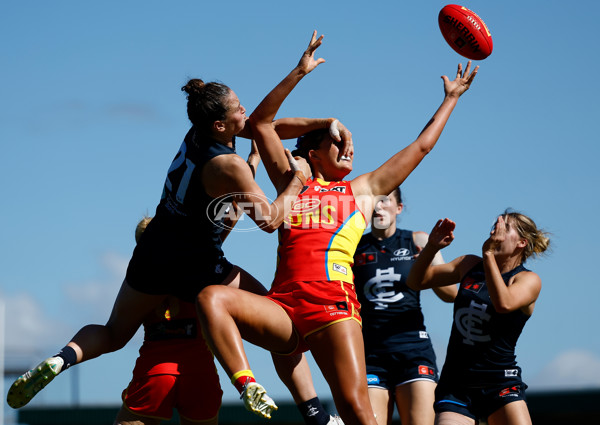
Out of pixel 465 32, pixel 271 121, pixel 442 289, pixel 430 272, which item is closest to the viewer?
pixel 271 121

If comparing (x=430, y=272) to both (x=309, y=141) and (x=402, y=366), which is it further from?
(x=309, y=141)

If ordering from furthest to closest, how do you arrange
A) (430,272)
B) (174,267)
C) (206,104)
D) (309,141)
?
(430,272), (309,141), (174,267), (206,104)

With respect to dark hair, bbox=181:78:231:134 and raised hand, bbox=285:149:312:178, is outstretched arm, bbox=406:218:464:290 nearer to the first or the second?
raised hand, bbox=285:149:312:178

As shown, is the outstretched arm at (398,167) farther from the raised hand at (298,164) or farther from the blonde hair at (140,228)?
the blonde hair at (140,228)

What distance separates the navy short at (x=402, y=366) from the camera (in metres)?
7.33

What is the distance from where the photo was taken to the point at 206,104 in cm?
581

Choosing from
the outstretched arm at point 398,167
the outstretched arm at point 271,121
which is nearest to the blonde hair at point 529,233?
the outstretched arm at point 398,167

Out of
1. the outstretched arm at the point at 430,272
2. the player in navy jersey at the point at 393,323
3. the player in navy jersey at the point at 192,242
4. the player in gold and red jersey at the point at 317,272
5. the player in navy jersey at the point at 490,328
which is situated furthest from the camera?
the player in navy jersey at the point at 393,323

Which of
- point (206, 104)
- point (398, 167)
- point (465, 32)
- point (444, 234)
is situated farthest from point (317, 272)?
point (465, 32)

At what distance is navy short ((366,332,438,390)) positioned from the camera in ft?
24.0

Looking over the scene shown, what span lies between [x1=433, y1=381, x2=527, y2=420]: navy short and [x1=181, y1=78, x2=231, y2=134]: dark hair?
2.53m

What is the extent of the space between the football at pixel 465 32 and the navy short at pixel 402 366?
2507 mm

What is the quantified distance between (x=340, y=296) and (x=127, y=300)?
1579mm

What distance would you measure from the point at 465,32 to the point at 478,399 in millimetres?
2814
